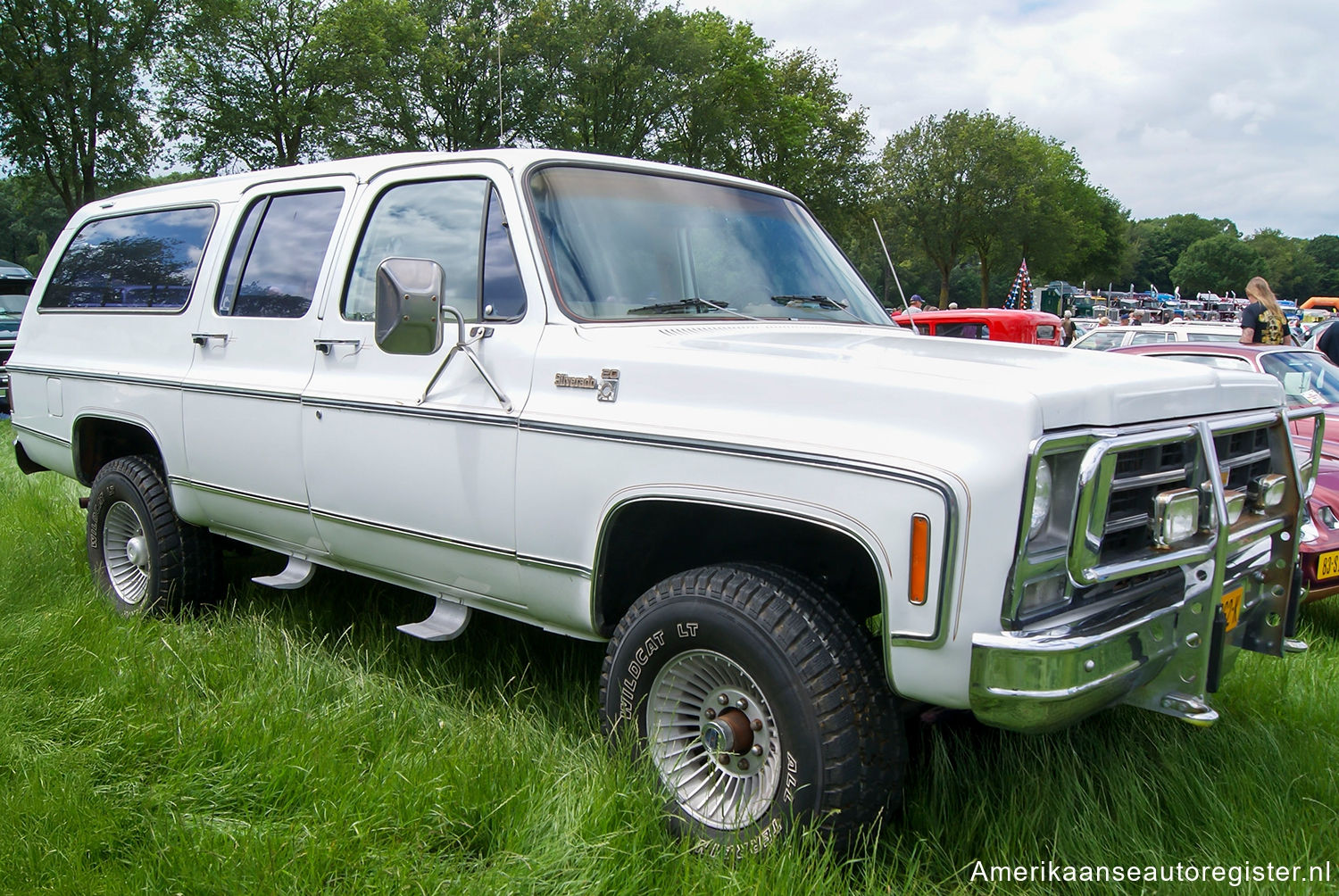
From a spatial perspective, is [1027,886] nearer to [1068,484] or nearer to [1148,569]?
[1148,569]

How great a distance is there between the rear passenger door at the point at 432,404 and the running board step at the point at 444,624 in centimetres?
7

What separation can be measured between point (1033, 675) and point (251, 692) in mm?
2589

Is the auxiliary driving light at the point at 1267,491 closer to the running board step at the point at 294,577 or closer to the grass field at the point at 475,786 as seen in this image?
the grass field at the point at 475,786

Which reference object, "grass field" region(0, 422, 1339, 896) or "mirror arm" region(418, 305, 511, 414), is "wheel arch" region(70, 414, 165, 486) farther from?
"mirror arm" region(418, 305, 511, 414)

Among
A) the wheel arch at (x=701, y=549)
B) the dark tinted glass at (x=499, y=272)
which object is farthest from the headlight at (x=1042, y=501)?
the dark tinted glass at (x=499, y=272)

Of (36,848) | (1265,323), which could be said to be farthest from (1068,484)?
(1265,323)

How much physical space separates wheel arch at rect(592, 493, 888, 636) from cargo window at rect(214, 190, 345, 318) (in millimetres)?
1770

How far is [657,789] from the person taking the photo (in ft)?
8.93

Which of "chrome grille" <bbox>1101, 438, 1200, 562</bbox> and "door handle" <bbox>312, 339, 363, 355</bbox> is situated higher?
"door handle" <bbox>312, 339, 363, 355</bbox>

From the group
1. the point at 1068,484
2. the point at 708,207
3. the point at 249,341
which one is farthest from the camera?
the point at 249,341

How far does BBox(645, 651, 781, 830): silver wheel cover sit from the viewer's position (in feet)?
8.45

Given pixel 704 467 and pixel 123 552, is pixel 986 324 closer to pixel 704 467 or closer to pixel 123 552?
pixel 123 552

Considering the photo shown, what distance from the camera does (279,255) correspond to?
13.6 feet

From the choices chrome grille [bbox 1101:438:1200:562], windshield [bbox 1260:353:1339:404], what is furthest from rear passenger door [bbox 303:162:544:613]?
windshield [bbox 1260:353:1339:404]
